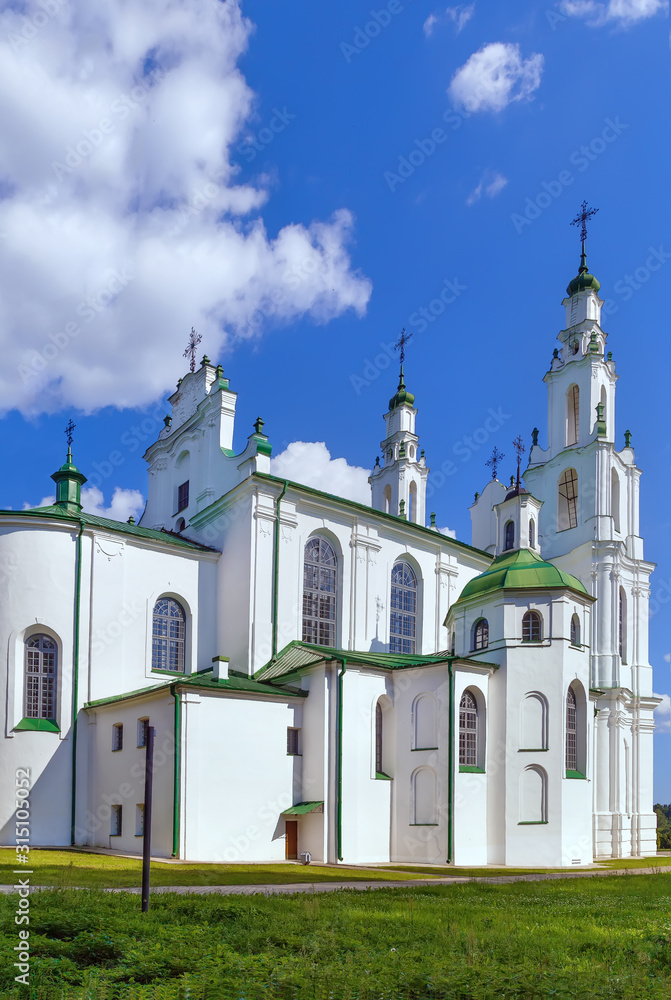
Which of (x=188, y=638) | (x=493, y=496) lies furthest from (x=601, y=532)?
(x=188, y=638)

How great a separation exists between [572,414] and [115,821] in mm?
28284

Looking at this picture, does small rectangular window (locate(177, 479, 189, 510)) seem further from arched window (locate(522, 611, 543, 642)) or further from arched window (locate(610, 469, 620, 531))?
arched window (locate(610, 469, 620, 531))

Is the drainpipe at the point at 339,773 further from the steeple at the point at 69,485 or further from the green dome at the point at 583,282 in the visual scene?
the green dome at the point at 583,282

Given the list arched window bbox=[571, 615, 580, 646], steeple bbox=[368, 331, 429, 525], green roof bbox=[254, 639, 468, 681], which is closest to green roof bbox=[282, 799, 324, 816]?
green roof bbox=[254, 639, 468, 681]

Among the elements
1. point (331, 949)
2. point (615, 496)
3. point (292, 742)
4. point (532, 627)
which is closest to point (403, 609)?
point (532, 627)

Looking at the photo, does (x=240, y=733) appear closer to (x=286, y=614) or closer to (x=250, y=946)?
(x=286, y=614)

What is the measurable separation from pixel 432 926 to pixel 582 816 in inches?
735

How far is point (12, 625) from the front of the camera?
27.1 metres

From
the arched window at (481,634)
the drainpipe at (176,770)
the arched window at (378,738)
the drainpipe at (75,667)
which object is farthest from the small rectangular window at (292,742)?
the arched window at (481,634)

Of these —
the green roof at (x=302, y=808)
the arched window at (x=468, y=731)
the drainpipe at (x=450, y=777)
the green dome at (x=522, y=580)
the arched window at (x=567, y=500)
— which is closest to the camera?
the green roof at (x=302, y=808)

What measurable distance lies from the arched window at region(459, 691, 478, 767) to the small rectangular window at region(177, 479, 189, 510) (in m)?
14.0

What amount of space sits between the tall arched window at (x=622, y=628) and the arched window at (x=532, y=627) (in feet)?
43.0

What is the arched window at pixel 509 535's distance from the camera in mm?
35562

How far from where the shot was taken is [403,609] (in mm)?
35438
